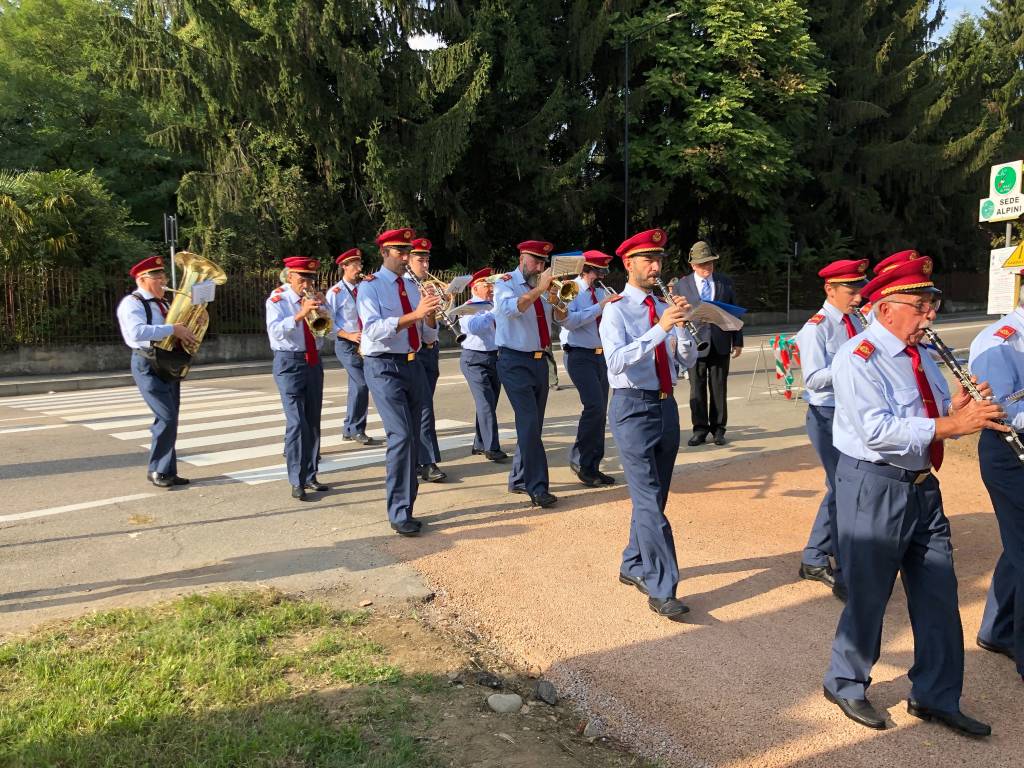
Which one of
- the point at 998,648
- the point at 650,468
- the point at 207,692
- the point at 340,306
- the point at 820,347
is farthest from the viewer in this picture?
the point at 340,306

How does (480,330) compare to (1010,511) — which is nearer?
(1010,511)

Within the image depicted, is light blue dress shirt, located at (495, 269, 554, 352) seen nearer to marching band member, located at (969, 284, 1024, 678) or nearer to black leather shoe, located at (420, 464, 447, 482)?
black leather shoe, located at (420, 464, 447, 482)

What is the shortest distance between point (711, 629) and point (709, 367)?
17.7 feet

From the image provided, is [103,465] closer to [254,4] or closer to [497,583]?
[497,583]

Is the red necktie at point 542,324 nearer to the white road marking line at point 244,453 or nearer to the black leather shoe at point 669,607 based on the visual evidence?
the black leather shoe at point 669,607

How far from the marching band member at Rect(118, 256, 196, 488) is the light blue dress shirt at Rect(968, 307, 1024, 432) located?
6.32 m

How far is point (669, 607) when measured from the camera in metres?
4.54

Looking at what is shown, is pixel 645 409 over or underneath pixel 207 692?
over

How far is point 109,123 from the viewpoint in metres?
29.9

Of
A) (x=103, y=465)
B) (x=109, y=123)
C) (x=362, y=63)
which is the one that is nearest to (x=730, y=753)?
(x=103, y=465)

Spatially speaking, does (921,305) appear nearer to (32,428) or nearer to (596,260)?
(596,260)

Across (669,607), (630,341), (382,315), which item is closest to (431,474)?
(382,315)

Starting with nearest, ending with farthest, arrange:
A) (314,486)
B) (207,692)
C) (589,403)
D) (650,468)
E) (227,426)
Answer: (207,692) → (650,468) → (314,486) → (589,403) → (227,426)

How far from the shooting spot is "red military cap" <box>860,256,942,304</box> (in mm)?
3434
